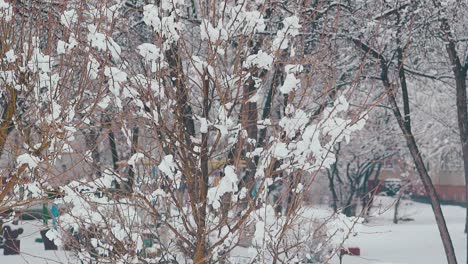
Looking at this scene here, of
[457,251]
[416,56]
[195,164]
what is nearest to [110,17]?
[195,164]

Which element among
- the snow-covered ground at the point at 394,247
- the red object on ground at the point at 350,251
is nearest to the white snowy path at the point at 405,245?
the snow-covered ground at the point at 394,247

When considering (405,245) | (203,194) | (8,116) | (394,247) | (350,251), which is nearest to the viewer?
(203,194)

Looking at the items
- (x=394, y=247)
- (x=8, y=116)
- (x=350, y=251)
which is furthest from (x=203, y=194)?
(x=394, y=247)

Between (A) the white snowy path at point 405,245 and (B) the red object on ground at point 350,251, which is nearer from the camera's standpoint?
(B) the red object on ground at point 350,251

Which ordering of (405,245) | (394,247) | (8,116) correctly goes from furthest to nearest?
(405,245) → (394,247) → (8,116)

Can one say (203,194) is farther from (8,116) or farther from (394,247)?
(394,247)

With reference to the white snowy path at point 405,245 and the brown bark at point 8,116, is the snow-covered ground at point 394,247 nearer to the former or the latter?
the white snowy path at point 405,245

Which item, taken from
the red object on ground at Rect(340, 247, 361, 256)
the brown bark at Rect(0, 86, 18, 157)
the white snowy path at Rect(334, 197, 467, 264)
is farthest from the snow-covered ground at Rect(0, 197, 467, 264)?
the brown bark at Rect(0, 86, 18, 157)

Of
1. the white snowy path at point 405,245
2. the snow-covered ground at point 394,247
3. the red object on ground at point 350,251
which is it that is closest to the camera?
the red object on ground at point 350,251

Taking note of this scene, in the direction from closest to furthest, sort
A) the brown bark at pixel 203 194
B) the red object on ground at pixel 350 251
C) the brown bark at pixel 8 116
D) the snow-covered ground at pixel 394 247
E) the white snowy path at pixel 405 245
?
the brown bark at pixel 203 194 < the brown bark at pixel 8 116 < the red object on ground at pixel 350 251 < the snow-covered ground at pixel 394 247 < the white snowy path at pixel 405 245

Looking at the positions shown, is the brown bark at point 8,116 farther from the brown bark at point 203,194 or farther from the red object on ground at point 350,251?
the red object on ground at point 350,251

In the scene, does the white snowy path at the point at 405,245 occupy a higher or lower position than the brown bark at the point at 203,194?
higher

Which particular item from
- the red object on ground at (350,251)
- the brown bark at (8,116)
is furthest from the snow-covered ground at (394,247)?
the brown bark at (8,116)

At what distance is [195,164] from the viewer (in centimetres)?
652
